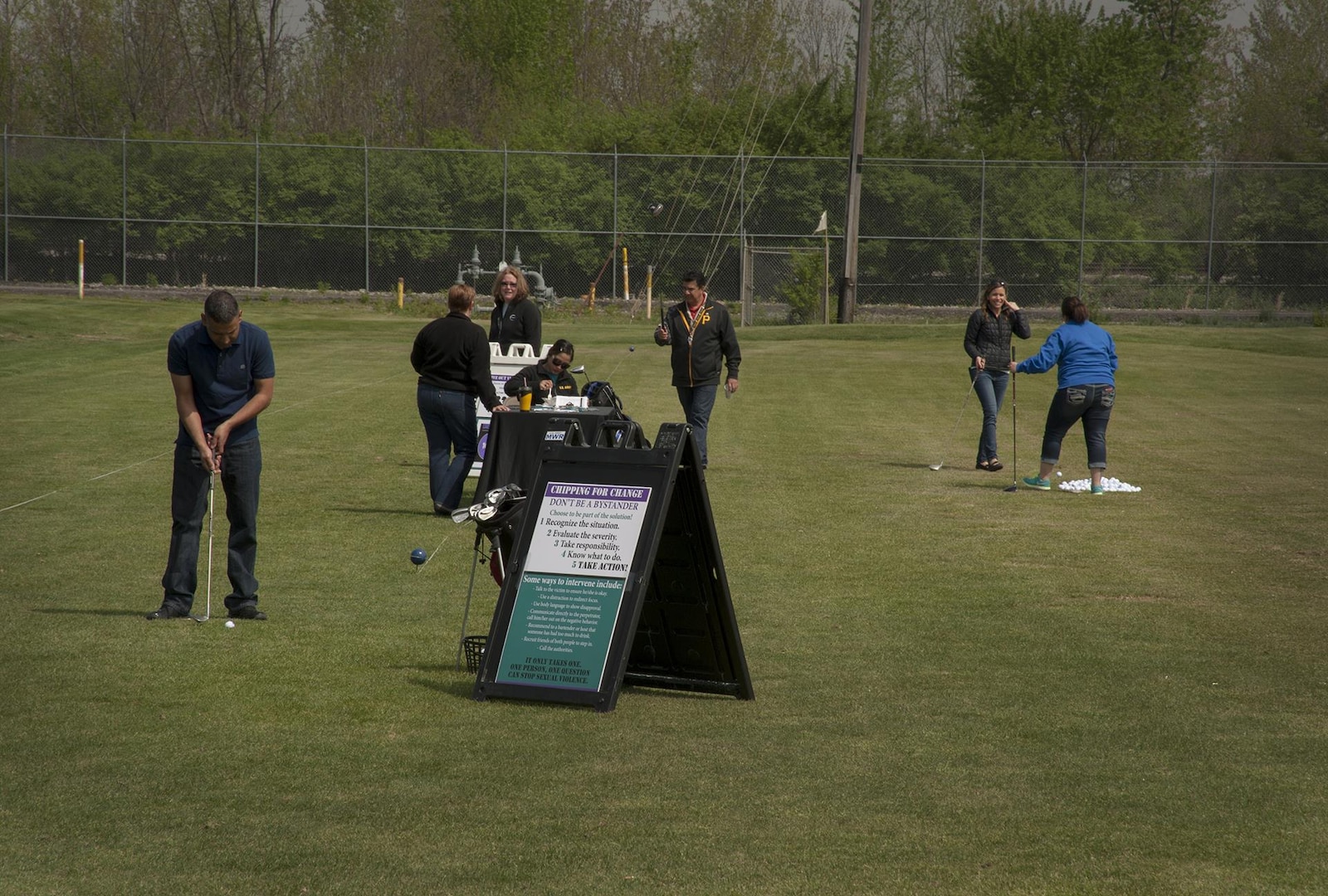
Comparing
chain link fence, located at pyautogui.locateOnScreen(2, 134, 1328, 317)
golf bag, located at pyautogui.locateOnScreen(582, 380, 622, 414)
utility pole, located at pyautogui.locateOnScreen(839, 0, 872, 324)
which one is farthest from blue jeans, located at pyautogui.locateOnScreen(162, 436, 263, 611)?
chain link fence, located at pyautogui.locateOnScreen(2, 134, 1328, 317)

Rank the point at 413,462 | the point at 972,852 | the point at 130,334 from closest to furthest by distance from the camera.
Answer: the point at 972,852 → the point at 413,462 → the point at 130,334

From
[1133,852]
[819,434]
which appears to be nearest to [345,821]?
[1133,852]

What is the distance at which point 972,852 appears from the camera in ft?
17.3

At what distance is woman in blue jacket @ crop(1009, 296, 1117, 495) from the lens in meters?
14.6

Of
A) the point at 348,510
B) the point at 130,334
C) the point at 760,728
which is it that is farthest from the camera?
the point at 130,334

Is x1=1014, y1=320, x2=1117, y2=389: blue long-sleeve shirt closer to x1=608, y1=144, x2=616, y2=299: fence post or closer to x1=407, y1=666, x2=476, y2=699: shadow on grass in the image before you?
x1=407, y1=666, x2=476, y2=699: shadow on grass

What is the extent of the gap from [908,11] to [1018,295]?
27443mm

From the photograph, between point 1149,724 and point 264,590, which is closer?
point 1149,724

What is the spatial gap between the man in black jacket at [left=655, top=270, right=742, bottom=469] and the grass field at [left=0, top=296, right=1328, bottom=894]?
92cm

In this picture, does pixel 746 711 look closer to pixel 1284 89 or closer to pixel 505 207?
pixel 505 207

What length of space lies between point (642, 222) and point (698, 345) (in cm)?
2761

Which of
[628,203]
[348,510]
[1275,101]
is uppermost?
[1275,101]

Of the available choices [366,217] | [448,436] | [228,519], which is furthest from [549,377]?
[366,217]

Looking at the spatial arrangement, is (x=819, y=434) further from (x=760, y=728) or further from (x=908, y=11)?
(x=908, y=11)
